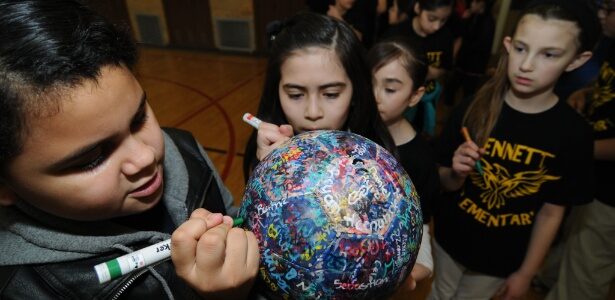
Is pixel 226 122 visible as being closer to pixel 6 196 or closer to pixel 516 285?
pixel 516 285

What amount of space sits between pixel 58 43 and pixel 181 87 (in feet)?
20.0

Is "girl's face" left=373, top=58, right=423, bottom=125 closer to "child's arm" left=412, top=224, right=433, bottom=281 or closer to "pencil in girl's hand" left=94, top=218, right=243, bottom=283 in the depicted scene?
"child's arm" left=412, top=224, right=433, bottom=281

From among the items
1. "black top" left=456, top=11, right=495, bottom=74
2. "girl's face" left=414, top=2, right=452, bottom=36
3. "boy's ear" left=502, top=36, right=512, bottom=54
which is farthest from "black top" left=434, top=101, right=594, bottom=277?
"black top" left=456, top=11, right=495, bottom=74

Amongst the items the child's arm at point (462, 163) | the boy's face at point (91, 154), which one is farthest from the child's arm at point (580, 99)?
the boy's face at point (91, 154)

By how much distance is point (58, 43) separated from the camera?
0.73 m

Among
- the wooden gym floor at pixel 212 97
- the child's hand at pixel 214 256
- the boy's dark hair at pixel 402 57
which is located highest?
the child's hand at pixel 214 256

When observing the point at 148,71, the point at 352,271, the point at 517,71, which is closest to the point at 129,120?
the point at 352,271

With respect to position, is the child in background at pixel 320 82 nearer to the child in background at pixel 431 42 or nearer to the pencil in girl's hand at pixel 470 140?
the pencil in girl's hand at pixel 470 140

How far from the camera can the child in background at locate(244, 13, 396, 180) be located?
1.41m

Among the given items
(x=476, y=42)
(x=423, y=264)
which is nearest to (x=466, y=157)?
(x=423, y=264)

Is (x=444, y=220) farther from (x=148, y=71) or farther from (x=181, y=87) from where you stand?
(x=148, y=71)

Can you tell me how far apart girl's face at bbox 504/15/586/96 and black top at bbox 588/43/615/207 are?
625 millimetres

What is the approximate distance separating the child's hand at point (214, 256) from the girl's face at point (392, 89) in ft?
4.28

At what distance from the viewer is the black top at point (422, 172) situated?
5.24ft
